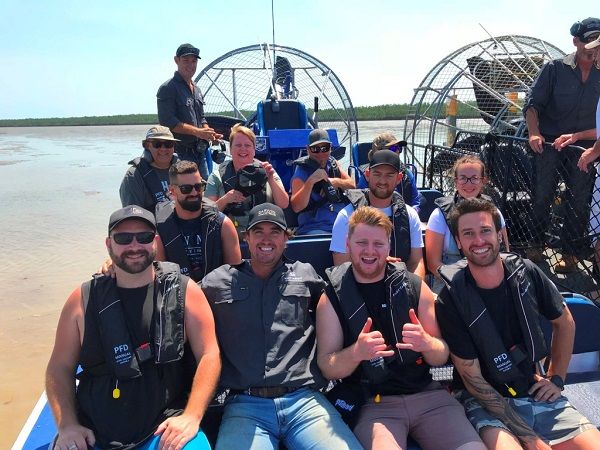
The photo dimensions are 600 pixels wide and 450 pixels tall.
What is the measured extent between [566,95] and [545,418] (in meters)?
2.93

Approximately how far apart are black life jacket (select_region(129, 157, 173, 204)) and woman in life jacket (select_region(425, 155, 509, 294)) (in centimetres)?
191

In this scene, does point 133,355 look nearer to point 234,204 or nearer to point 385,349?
point 385,349

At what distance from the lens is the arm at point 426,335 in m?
2.06

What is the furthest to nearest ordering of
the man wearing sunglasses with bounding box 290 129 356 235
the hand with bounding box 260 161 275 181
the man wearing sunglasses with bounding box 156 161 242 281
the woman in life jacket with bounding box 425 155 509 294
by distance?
the man wearing sunglasses with bounding box 290 129 356 235
the hand with bounding box 260 161 275 181
the woman in life jacket with bounding box 425 155 509 294
the man wearing sunglasses with bounding box 156 161 242 281

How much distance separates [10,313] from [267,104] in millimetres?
3735

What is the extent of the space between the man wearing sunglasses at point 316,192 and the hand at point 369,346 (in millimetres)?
1870

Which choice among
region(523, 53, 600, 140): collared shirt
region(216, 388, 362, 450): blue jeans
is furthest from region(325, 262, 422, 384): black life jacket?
region(523, 53, 600, 140): collared shirt

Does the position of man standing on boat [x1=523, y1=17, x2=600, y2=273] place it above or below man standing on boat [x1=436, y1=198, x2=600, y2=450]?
above

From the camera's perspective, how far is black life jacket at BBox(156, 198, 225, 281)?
2.87 m

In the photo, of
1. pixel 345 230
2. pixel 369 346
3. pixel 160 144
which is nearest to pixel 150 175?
pixel 160 144

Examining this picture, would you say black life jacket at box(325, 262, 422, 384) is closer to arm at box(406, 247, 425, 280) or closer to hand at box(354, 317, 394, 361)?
hand at box(354, 317, 394, 361)

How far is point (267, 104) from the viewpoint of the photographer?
6.47 meters

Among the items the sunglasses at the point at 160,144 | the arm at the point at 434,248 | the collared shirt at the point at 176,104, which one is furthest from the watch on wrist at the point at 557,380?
the collared shirt at the point at 176,104

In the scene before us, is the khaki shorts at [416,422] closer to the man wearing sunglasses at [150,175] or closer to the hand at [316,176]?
the hand at [316,176]
